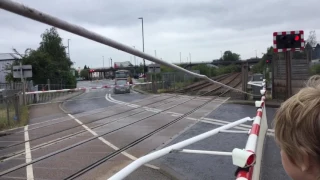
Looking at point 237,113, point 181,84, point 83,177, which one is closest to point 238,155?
point 83,177

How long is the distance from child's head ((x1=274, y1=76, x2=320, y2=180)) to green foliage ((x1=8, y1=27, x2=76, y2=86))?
97.6 feet

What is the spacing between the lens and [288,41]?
1345cm

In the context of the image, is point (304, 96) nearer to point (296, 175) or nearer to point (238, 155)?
point (296, 175)

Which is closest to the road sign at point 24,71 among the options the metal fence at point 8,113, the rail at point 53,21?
the metal fence at point 8,113

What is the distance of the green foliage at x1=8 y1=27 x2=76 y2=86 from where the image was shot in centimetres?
3004

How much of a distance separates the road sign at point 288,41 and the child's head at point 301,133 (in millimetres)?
13044

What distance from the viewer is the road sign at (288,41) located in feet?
43.5

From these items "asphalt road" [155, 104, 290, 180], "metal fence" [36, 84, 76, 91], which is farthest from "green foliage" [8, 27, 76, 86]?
"asphalt road" [155, 104, 290, 180]

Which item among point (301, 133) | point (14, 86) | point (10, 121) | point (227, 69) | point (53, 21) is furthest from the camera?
point (227, 69)

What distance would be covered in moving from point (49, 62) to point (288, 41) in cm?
2303

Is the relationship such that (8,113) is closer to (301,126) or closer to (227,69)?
(301,126)

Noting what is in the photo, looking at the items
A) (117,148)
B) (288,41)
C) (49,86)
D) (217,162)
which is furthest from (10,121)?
(49,86)

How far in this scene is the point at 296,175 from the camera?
113 centimetres

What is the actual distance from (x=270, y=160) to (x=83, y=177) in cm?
301
